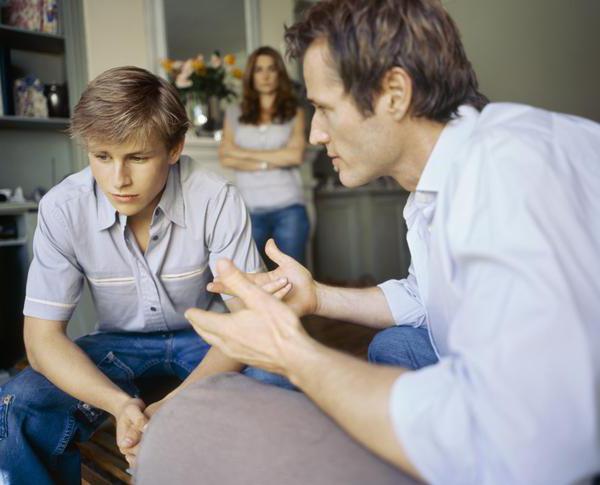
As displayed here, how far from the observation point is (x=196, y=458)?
2.11 feet

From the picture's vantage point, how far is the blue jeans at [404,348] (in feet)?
3.44

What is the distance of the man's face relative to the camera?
0.92 m

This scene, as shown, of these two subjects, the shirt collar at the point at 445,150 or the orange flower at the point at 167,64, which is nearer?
the shirt collar at the point at 445,150

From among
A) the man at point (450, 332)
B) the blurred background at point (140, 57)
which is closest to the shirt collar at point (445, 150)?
the man at point (450, 332)

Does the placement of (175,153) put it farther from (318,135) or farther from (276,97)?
(276,97)

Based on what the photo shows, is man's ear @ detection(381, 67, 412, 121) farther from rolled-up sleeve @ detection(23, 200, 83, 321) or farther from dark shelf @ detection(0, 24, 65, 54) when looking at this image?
dark shelf @ detection(0, 24, 65, 54)

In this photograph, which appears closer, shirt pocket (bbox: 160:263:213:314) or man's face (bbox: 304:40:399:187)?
man's face (bbox: 304:40:399:187)

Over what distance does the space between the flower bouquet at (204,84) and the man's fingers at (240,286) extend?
→ 232cm

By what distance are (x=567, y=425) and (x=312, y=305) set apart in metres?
0.60

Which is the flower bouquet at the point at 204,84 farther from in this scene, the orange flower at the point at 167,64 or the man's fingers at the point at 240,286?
the man's fingers at the point at 240,286

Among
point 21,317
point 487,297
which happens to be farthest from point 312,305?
point 21,317

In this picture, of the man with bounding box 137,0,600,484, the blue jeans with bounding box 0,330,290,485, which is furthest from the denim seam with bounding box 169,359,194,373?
the man with bounding box 137,0,600,484

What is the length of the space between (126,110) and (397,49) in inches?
23.0

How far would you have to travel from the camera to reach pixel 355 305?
113 centimetres
